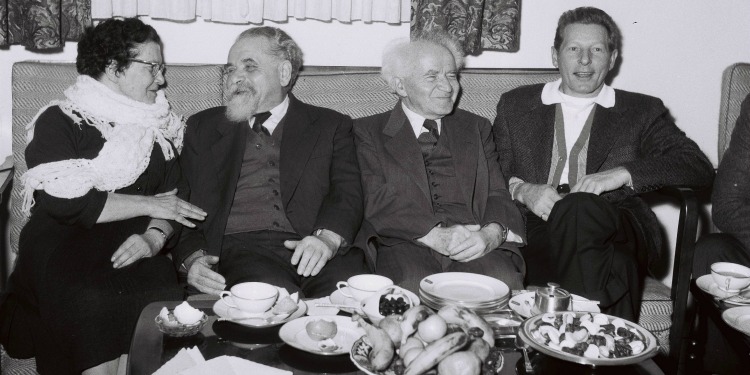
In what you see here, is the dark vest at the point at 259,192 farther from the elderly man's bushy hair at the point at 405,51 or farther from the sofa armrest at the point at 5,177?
the sofa armrest at the point at 5,177

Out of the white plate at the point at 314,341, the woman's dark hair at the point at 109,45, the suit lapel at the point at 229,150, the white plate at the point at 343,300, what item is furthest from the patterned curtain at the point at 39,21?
the white plate at the point at 314,341

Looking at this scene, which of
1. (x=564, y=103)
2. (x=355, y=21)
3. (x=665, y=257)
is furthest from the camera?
(x=665, y=257)

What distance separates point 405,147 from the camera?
116 inches

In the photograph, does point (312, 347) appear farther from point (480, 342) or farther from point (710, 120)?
point (710, 120)

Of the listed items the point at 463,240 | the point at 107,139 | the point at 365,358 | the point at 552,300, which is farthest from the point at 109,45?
the point at 552,300

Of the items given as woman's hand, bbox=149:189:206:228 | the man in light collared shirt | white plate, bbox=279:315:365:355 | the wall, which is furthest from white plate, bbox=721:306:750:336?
the wall

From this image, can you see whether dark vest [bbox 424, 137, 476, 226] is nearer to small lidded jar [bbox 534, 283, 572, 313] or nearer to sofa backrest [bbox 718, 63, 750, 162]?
small lidded jar [bbox 534, 283, 572, 313]

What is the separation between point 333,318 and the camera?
1.88m

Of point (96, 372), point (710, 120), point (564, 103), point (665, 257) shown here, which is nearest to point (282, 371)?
point (96, 372)

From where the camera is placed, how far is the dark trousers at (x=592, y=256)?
2615 mm

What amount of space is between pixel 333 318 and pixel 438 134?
1310mm

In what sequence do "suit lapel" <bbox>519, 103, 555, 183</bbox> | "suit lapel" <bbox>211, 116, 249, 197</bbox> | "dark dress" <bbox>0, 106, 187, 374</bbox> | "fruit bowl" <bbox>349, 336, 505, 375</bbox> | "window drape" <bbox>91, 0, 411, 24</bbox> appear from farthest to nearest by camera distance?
"window drape" <bbox>91, 0, 411, 24</bbox> < "suit lapel" <bbox>519, 103, 555, 183</bbox> < "suit lapel" <bbox>211, 116, 249, 197</bbox> < "dark dress" <bbox>0, 106, 187, 374</bbox> < "fruit bowl" <bbox>349, 336, 505, 375</bbox>

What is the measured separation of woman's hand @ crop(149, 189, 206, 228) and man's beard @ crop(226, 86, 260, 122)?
15.2 inches

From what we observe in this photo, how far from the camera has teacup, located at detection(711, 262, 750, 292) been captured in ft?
7.13
